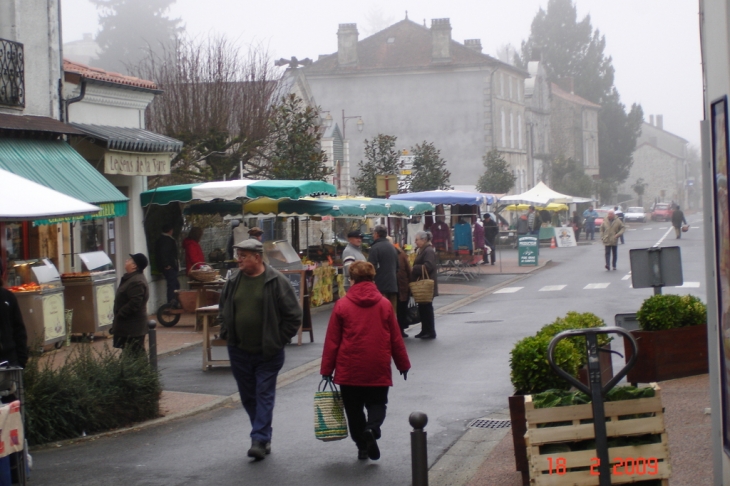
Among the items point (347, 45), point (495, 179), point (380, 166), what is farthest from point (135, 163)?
point (347, 45)

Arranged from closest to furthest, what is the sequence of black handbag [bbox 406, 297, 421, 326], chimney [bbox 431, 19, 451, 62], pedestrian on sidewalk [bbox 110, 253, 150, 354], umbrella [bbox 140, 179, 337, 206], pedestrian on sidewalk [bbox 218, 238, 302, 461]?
pedestrian on sidewalk [bbox 218, 238, 302, 461], pedestrian on sidewalk [bbox 110, 253, 150, 354], black handbag [bbox 406, 297, 421, 326], umbrella [bbox 140, 179, 337, 206], chimney [bbox 431, 19, 451, 62]

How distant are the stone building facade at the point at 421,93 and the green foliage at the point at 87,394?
47.7 metres

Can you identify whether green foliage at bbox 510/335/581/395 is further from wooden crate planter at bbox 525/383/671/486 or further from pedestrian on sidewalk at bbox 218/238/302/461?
pedestrian on sidewalk at bbox 218/238/302/461

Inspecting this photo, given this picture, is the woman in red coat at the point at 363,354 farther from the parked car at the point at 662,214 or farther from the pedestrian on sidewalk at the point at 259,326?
the parked car at the point at 662,214

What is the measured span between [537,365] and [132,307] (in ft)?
16.2

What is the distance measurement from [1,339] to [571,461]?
14.6ft

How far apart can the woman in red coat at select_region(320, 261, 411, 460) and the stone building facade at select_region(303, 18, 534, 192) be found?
162ft

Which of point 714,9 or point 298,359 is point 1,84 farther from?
point 714,9

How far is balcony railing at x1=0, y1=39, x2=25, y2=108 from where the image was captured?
14.5 metres

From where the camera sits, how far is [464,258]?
2833cm

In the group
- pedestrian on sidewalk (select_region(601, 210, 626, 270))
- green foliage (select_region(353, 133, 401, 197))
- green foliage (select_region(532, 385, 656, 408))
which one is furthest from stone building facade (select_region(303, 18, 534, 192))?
green foliage (select_region(532, 385, 656, 408))

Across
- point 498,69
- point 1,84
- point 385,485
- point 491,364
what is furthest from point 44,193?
point 498,69

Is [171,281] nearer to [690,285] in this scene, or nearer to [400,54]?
[690,285]

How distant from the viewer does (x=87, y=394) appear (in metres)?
8.68
